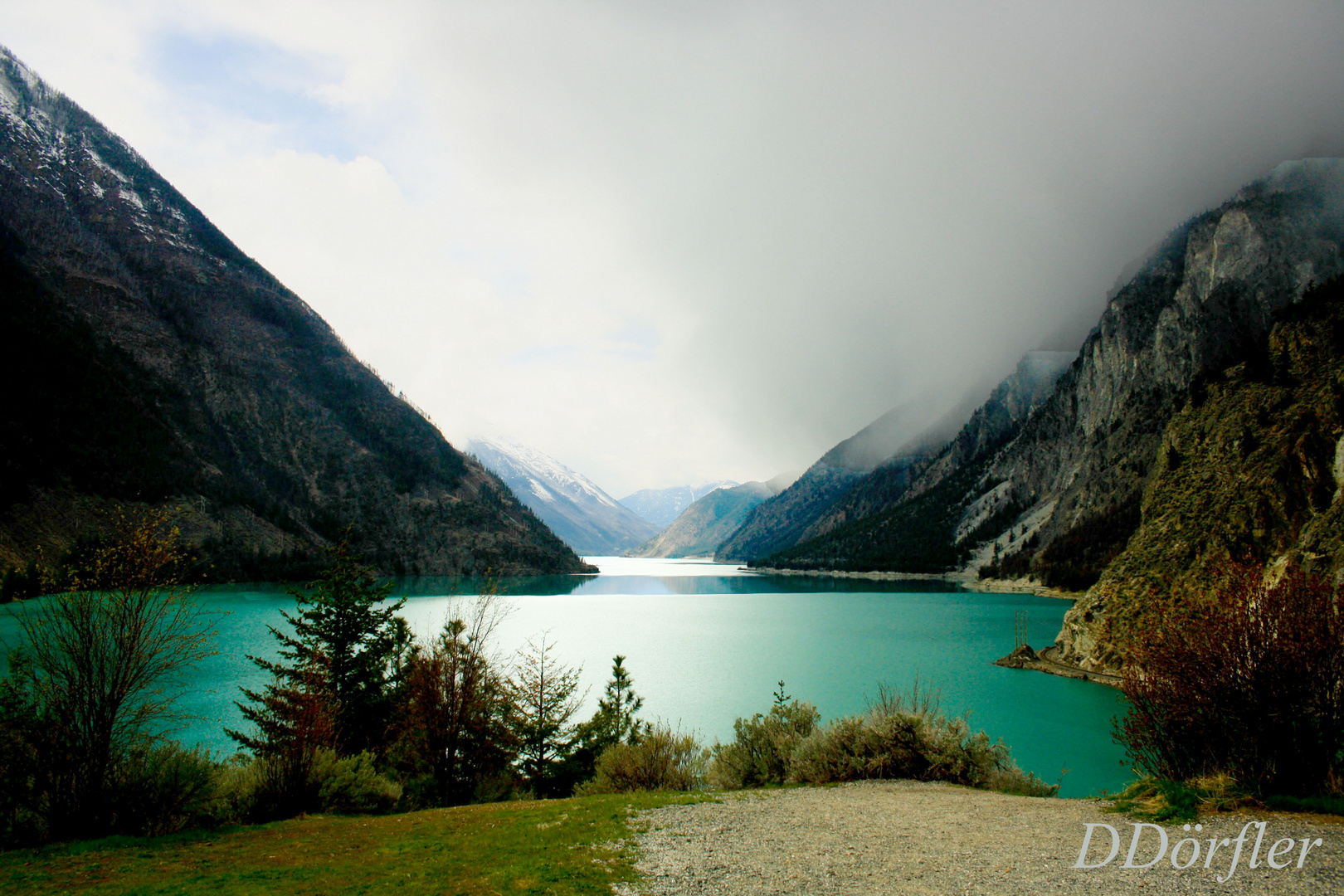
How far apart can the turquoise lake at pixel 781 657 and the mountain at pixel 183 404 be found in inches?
879

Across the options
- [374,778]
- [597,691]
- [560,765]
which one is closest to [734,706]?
[597,691]

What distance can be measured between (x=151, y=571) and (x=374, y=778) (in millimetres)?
7094

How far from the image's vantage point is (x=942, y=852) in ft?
25.2

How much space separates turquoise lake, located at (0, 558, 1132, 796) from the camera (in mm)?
27359

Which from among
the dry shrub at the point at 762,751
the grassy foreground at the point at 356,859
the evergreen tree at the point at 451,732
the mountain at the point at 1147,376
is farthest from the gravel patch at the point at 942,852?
the mountain at the point at 1147,376

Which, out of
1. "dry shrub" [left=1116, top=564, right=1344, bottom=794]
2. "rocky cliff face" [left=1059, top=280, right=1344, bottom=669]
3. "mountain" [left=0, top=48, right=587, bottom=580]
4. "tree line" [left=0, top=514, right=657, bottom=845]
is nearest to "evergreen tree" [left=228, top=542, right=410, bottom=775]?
"tree line" [left=0, top=514, right=657, bottom=845]

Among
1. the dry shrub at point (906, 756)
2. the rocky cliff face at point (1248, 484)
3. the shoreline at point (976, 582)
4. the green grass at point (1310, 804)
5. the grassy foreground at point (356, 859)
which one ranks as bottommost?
the shoreline at point (976, 582)

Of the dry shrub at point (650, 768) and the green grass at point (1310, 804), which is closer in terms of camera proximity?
the green grass at point (1310, 804)

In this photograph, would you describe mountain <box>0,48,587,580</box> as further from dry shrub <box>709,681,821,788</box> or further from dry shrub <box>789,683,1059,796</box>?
dry shrub <box>789,683,1059,796</box>

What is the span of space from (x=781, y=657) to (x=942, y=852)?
39790mm

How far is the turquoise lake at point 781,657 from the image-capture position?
27.4 m

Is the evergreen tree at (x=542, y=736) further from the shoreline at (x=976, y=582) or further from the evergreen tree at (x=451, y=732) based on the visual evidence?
the shoreline at (x=976, y=582)

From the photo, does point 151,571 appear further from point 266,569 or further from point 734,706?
point 266,569

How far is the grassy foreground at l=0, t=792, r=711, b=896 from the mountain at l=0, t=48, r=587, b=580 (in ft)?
298
